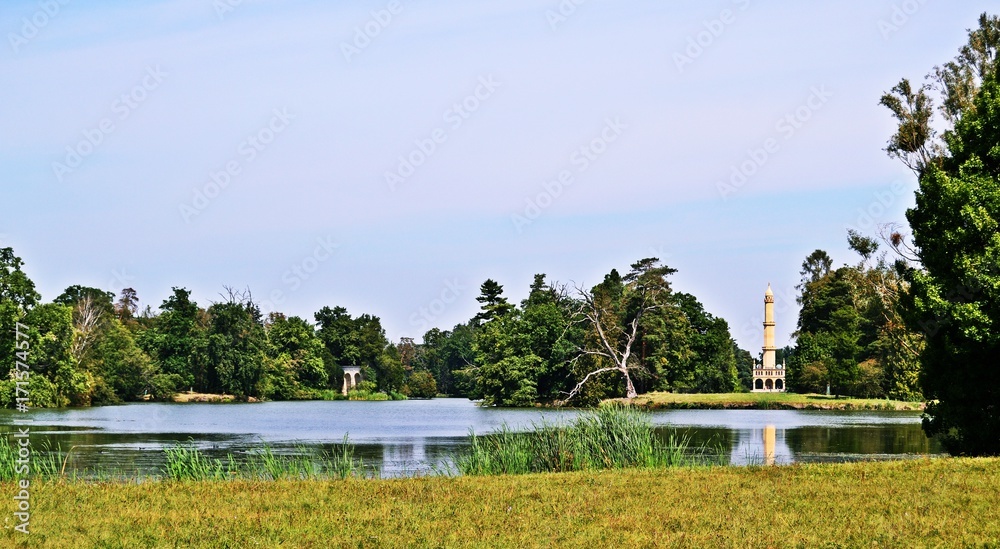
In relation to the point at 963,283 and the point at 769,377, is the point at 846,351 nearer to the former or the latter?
the point at 769,377

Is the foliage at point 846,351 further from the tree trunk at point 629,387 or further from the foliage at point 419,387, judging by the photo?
the foliage at point 419,387

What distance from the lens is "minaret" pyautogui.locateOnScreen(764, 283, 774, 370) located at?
98.2 meters

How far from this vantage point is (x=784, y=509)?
1252 centimetres

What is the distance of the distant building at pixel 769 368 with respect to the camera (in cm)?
9631

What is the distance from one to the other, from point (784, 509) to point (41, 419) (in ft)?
126

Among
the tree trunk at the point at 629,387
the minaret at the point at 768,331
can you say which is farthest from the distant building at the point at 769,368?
the tree trunk at the point at 629,387

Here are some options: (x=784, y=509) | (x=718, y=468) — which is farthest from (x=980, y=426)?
(x=784, y=509)

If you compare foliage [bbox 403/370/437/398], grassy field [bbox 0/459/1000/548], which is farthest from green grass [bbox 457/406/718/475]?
foliage [bbox 403/370/437/398]

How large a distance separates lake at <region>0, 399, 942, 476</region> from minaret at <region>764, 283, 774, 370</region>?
44.3m

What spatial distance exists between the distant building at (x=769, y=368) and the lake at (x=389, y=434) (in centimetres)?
4214

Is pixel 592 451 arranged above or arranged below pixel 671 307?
below

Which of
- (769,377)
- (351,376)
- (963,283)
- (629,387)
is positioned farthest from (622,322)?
(963,283)

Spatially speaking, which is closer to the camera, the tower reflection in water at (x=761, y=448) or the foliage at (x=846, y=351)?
the tower reflection in water at (x=761, y=448)

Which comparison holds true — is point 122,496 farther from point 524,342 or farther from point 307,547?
point 524,342
